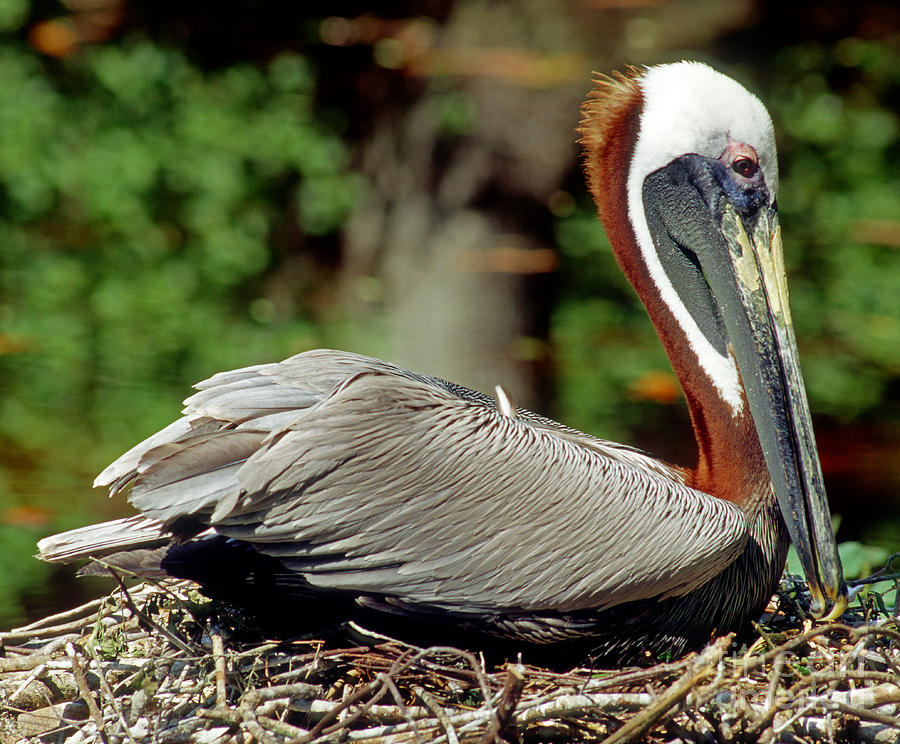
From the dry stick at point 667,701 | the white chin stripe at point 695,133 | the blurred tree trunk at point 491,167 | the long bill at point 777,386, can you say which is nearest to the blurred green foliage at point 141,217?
the blurred tree trunk at point 491,167

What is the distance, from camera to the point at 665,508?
3.26 meters

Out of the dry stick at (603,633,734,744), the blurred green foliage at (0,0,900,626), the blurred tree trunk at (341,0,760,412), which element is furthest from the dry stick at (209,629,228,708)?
the blurred green foliage at (0,0,900,626)

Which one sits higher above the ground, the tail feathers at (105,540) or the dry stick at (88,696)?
the tail feathers at (105,540)

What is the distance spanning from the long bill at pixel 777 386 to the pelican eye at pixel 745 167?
0.10m

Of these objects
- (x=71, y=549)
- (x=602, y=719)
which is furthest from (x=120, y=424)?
(x=602, y=719)

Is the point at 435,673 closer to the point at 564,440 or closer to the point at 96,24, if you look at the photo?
the point at 564,440

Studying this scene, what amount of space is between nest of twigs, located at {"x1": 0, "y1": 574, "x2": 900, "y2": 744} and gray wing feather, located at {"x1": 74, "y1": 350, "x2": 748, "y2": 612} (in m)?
0.21

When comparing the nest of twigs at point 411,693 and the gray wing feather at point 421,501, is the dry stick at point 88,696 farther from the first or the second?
the gray wing feather at point 421,501

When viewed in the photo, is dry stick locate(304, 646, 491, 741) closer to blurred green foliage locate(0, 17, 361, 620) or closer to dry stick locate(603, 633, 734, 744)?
dry stick locate(603, 633, 734, 744)

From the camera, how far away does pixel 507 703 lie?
8.98ft

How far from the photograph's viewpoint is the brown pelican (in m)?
3.09

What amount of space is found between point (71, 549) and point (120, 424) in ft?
10.1

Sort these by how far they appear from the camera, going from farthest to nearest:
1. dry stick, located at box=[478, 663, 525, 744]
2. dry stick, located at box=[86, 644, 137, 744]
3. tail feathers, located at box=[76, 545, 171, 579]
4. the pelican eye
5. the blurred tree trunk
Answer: the blurred tree trunk
the pelican eye
tail feathers, located at box=[76, 545, 171, 579]
dry stick, located at box=[86, 644, 137, 744]
dry stick, located at box=[478, 663, 525, 744]

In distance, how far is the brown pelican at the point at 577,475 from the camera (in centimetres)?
309
